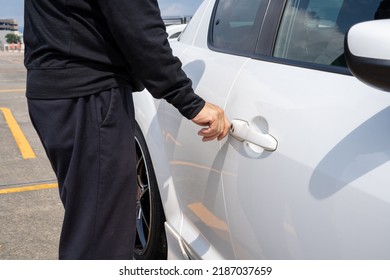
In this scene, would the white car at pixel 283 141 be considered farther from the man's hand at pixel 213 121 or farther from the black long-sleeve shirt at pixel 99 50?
the black long-sleeve shirt at pixel 99 50

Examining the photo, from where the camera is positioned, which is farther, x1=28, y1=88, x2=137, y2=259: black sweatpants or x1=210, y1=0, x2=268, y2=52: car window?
x1=210, y1=0, x2=268, y2=52: car window

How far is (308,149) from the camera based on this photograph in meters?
1.19

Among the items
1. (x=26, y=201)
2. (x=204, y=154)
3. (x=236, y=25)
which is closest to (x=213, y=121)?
(x=204, y=154)

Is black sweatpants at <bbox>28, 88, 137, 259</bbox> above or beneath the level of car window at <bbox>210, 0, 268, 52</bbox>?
beneath

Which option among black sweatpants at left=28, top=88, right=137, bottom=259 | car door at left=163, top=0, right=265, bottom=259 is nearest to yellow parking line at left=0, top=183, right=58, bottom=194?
car door at left=163, top=0, right=265, bottom=259

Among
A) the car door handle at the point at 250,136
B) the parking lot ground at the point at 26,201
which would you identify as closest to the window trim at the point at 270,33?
the car door handle at the point at 250,136

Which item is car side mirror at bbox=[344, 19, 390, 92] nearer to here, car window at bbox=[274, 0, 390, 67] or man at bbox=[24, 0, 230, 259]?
car window at bbox=[274, 0, 390, 67]

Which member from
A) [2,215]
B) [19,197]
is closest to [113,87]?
[2,215]

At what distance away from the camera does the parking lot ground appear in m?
2.65

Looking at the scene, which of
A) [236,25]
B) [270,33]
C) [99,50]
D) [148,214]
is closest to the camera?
[99,50]

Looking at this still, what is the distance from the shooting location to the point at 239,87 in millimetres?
1511

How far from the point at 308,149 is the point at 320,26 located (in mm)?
505

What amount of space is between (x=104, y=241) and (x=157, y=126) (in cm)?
73

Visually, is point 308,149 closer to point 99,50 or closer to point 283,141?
point 283,141
